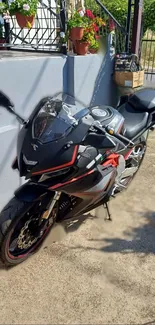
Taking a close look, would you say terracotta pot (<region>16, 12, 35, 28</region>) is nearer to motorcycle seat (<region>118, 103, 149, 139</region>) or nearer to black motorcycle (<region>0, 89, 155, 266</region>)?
motorcycle seat (<region>118, 103, 149, 139</region>)

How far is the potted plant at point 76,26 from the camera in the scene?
368 centimetres

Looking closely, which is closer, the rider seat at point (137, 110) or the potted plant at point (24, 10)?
the rider seat at point (137, 110)

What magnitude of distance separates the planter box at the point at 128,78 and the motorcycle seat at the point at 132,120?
44.3 inches

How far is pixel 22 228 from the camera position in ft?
Result: 8.16

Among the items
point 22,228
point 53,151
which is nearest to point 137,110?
point 53,151

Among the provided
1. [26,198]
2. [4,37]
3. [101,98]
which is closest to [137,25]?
[101,98]

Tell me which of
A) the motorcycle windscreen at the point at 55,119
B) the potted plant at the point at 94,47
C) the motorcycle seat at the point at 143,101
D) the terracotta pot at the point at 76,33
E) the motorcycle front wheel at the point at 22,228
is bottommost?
the motorcycle front wheel at the point at 22,228

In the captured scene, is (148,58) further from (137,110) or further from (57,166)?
(57,166)

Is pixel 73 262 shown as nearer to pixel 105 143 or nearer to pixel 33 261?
pixel 33 261

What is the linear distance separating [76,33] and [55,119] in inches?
78.5

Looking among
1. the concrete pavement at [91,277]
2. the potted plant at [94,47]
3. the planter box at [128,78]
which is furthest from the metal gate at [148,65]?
the concrete pavement at [91,277]

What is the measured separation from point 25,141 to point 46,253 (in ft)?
3.49

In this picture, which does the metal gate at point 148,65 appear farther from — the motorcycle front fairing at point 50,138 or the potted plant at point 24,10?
the motorcycle front fairing at point 50,138

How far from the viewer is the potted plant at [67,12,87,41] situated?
145 inches
